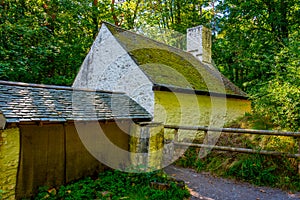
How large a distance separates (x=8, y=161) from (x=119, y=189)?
203 centimetres

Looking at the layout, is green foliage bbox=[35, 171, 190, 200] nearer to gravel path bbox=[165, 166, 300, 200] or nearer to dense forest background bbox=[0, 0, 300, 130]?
gravel path bbox=[165, 166, 300, 200]

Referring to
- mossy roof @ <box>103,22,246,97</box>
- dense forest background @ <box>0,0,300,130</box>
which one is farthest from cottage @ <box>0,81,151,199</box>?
dense forest background @ <box>0,0,300,130</box>

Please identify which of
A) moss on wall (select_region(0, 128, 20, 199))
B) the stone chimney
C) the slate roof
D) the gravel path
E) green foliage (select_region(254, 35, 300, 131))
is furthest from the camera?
the stone chimney

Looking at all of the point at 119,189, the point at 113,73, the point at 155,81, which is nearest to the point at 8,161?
the point at 119,189

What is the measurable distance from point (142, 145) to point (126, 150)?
1.90 ft

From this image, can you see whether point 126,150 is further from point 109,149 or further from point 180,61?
point 180,61

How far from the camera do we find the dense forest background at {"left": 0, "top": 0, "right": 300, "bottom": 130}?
7117 mm

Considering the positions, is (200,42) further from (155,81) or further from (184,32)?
(155,81)

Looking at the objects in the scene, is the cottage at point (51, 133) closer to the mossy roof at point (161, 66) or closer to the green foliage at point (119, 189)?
the green foliage at point (119, 189)

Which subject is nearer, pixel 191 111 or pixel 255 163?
pixel 255 163

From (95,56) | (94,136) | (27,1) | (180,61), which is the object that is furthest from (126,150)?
(27,1)

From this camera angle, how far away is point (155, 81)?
6.74 m

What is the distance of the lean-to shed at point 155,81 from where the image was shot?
274 inches

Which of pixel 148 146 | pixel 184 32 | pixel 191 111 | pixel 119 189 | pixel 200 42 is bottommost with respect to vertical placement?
pixel 119 189
